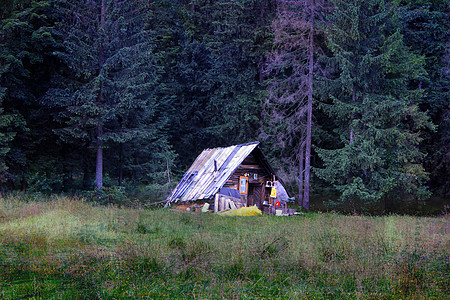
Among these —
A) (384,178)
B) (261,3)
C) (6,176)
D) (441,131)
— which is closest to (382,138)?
(384,178)

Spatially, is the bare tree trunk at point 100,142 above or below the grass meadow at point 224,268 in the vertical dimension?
above

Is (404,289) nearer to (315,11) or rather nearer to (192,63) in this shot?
(315,11)

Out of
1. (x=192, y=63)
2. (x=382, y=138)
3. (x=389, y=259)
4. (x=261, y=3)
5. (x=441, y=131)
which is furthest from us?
(x=192, y=63)

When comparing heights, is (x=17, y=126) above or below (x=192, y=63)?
below

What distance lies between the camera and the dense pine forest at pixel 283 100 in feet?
84.0

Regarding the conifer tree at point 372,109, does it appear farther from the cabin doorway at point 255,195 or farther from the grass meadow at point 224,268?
the grass meadow at point 224,268

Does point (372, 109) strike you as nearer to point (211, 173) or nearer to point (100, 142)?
point (211, 173)

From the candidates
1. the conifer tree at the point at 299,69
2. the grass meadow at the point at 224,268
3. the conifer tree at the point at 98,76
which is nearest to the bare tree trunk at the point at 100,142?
the conifer tree at the point at 98,76

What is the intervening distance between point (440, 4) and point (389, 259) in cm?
3298

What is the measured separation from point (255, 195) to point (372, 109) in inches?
418

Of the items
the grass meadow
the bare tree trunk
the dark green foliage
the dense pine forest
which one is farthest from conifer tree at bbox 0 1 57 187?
the dark green foliage

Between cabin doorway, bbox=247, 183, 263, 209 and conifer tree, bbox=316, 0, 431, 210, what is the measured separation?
6326 mm

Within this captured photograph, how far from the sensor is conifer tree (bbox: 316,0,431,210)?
25234 mm

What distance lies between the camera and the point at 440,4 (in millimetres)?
32562
